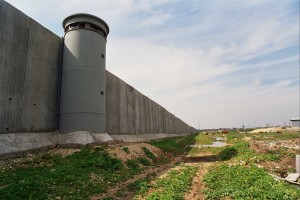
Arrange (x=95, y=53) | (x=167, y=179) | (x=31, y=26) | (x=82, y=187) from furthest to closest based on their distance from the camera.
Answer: (x=95, y=53)
(x=31, y=26)
(x=167, y=179)
(x=82, y=187)

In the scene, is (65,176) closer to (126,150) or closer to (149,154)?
(126,150)

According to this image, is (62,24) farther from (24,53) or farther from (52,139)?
(52,139)

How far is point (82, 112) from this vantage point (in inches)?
719

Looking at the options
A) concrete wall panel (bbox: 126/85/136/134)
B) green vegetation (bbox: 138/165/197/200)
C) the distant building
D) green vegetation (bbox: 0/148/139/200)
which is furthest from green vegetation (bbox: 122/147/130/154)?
the distant building

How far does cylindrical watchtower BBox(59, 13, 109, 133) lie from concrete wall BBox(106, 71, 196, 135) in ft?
19.5

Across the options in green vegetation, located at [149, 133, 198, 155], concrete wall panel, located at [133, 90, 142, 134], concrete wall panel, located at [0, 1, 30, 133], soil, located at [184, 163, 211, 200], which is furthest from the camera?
concrete wall panel, located at [133, 90, 142, 134]

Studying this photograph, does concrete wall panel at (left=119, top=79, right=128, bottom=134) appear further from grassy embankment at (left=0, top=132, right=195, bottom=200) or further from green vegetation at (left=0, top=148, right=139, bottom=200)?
green vegetation at (left=0, top=148, right=139, bottom=200)

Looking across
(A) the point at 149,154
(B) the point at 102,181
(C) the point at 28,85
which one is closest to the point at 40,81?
(C) the point at 28,85

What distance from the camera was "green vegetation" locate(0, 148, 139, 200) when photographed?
8773mm

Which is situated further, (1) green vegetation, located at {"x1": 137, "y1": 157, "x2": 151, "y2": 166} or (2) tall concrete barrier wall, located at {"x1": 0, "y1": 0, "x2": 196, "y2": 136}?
(1) green vegetation, located at {"x1": 137, "y1": 157, "x2": 151, "y2": 166}

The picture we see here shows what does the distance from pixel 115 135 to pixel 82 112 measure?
846 centimetres

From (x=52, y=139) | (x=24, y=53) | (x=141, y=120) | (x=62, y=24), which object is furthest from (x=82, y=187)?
(x=141, y=120)

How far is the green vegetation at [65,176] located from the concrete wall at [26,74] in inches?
139

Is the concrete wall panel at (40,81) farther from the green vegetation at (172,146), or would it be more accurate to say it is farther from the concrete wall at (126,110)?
the green vegetation at (172,146)
